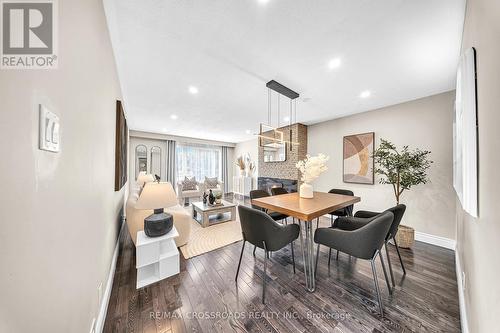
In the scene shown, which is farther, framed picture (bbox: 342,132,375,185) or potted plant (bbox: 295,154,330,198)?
framed picture (bbox: 342,132,375,185)

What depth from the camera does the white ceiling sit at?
1333 mm

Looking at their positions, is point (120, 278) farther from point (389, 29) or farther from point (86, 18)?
point (389, 29)

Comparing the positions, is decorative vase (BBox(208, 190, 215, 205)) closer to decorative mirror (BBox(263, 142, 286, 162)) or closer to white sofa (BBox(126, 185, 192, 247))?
white sofa (BBox(126, 185, 192, 247))

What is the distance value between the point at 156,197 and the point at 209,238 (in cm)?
144

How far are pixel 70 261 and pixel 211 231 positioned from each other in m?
2.48

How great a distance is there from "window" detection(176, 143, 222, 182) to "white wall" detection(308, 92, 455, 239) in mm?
5378

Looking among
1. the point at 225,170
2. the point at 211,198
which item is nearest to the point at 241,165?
the point at 225,170

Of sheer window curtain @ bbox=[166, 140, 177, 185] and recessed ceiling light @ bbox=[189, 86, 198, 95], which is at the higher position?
recessed ceiling light @ bbox=[189, 86, 198, 95]

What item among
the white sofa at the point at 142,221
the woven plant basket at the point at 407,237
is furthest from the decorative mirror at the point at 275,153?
the white sofa at the point at 142,221

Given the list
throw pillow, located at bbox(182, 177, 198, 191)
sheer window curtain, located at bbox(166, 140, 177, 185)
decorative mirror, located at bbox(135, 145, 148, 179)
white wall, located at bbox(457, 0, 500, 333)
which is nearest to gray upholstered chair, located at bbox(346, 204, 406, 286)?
white wall, located at bbox(457, 0, 500, 333)

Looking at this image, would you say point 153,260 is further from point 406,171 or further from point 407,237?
point 406,171

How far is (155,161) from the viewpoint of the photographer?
6.10 m

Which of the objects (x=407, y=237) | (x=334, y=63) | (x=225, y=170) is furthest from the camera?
(x=225, y=170)

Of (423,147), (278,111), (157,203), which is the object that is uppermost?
(278,111)
